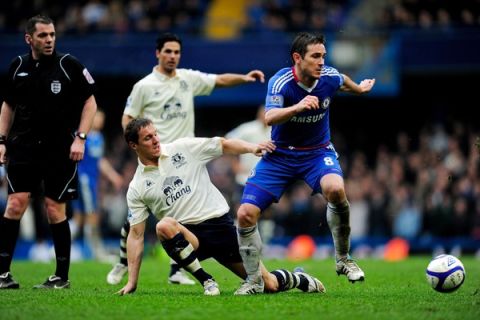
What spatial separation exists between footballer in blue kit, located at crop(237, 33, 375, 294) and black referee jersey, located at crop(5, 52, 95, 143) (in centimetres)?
221

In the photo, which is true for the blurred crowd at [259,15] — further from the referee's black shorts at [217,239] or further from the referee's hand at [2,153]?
the referee's black shorts at [217,239]

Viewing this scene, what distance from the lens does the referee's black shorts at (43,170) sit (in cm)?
1068

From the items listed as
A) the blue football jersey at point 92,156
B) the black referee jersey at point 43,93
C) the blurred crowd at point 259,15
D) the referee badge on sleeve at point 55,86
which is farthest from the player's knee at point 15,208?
the blurred crowd at point 259,15

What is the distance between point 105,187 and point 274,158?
15991 mm

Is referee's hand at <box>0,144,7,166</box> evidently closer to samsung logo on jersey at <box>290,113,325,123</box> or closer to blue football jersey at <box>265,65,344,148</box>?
blue football jersey at <box>265,65,344,148</box>

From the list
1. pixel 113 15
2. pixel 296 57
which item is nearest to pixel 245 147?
pixel 296 57

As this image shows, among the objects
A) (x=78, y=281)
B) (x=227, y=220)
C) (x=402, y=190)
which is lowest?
(x=78, y=281)

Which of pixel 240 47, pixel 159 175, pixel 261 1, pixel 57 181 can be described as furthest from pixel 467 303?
pixel 261 1

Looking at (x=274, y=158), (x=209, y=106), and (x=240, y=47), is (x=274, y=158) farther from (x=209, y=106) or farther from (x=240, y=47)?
(x=209, y=106)

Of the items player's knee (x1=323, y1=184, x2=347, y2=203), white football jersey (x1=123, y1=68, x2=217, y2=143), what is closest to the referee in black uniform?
white football jersey (x1=123, y1=68, x2=217, y2=143)

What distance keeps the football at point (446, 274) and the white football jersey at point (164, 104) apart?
4.06m

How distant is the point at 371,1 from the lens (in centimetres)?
2742

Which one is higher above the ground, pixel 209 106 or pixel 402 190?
pixel 209 106

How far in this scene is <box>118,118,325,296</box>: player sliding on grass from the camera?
9.86 m
